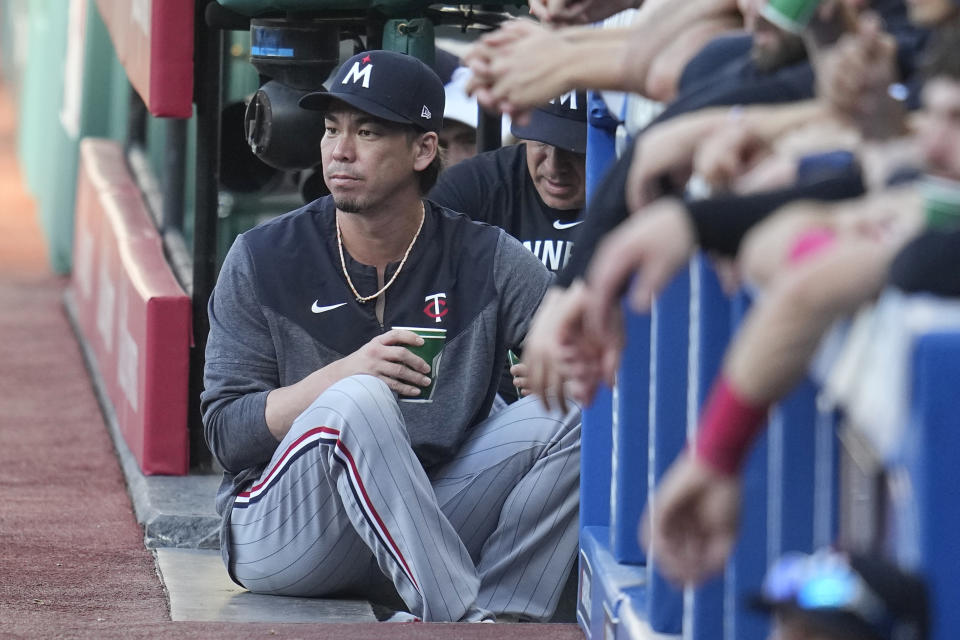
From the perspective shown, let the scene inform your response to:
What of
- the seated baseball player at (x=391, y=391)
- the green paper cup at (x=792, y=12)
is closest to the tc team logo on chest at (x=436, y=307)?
the seated baseball player at (x=391, y=391)

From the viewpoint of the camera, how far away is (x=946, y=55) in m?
1.44

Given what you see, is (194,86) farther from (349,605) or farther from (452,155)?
(349,605)

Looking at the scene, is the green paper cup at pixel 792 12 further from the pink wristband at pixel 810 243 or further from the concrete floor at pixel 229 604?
the concrete floor at pixel 229 604

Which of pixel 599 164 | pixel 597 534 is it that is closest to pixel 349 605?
pixel 597 534

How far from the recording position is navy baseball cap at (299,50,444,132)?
11.9 feet

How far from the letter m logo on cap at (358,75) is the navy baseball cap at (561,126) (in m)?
0.62

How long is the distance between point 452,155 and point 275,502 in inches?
89.8

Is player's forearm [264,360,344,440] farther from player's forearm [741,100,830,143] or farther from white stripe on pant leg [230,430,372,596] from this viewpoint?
player's forearm [741,100,830,143]

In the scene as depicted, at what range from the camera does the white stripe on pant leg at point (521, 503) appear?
139 inches

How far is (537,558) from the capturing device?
3.55m

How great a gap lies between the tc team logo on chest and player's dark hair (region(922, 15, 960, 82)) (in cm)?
213

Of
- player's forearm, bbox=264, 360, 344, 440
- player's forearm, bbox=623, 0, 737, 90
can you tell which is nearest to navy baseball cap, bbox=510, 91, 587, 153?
player's forearm, bbox=264, 360, 344, 440

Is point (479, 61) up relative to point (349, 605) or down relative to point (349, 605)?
up

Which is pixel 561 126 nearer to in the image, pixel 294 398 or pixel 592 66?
pixel 294 398
